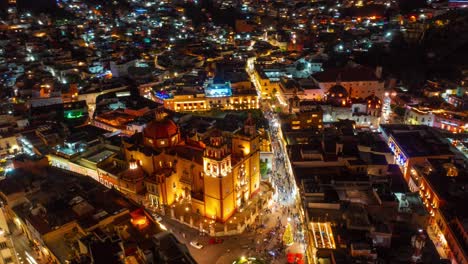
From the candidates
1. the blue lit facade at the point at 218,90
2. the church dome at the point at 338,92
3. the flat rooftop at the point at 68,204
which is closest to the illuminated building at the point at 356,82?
the church dome at the point at 338,92

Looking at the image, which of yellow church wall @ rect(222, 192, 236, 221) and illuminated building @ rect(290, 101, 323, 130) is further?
illuminated building @ rect(290, 101, 323, 130)

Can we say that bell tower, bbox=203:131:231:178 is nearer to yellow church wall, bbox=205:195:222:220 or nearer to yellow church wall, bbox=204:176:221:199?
yellow church wall, bbox=204:176:221:199

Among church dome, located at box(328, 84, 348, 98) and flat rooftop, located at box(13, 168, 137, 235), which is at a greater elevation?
church dome, located at box(328, 84, 348, 98)

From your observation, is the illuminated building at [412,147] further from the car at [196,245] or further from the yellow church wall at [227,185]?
the car at [196,245]

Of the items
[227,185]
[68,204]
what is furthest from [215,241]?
[68,204]

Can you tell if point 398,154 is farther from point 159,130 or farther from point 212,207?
point 159,130

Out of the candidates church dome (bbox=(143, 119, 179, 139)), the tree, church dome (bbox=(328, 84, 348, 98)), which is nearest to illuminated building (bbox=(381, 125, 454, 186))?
church dome (bbox=(328, 84, 348, 98))

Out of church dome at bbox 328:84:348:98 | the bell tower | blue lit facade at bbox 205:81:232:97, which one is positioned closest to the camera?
the bell tower

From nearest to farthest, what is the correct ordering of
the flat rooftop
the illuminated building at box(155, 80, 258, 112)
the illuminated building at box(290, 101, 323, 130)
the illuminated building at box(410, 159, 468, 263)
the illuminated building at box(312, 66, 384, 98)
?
the flat rooftop < the illuminated building at box(410, 159, 468, 263) < the illuminated building at box(290, 101, 323, 130) < the illuminated building at box(155, 80, 258, 112) < the illuminated building at box(312, 66, 384, 98)
